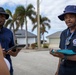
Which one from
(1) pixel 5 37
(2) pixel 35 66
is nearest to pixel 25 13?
(2) pixel 35 66

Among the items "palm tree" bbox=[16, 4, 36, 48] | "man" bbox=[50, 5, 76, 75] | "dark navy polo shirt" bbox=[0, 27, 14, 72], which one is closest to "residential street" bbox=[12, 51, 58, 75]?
"dark navy polo shirt" bbox=[0, 27, 14, 72]

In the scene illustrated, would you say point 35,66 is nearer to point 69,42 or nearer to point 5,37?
point 5,37

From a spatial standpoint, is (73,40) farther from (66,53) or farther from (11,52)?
(11,52)

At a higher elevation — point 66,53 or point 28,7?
point 28,7

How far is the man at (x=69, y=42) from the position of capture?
9.10 feet

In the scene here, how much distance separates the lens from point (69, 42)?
2.82 metres

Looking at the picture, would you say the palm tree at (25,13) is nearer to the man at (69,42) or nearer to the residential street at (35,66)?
the residential street at (35,66)

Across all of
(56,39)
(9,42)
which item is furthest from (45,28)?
(9,42)

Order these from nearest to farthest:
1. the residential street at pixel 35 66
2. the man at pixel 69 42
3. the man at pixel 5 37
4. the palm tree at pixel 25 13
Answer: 1. the man at pixel 69 42
2. the man at pixel 5 37
3. the residential street at pixel 35 66
4. the palm tree at pixel 25 13

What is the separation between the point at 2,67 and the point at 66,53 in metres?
1.45

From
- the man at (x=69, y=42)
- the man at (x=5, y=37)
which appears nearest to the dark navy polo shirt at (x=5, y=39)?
the man at (x=5, y=37)

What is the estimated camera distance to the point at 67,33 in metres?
2.99

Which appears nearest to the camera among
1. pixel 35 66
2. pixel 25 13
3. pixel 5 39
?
pixel 5 39

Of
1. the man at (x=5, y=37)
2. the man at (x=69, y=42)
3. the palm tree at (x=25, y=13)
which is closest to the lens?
the man at (x=69, y=42)
